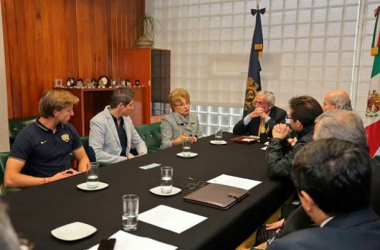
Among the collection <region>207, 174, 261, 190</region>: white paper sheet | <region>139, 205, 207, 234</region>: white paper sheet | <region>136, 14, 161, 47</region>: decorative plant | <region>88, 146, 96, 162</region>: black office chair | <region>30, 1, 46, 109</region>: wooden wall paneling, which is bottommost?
<region>88, 146, 96, 162</region>: black office chair

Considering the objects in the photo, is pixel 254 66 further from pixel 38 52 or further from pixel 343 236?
pixel 343 236

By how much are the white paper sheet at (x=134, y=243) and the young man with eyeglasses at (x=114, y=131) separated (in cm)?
167

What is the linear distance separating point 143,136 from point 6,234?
305cm

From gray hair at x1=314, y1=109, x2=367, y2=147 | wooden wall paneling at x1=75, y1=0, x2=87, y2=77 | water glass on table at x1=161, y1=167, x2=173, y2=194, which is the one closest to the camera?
gray hair at x1=314, y1=109, x2=367, y2=147

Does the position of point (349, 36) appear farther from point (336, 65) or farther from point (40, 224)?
point (40, 224)

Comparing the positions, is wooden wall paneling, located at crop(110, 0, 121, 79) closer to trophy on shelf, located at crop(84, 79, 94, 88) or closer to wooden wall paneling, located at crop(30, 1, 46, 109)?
trophy on shelf, located at crop(84, 79, 94, 88)

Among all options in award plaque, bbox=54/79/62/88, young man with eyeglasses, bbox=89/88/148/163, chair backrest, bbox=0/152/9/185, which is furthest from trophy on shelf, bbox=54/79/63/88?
chair backrest, bbox=0/152/9/185

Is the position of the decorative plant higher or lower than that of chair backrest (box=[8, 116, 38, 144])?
higher

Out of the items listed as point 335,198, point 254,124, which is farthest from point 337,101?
point 335,198

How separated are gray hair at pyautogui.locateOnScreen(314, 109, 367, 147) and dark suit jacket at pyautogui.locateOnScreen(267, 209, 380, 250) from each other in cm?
72

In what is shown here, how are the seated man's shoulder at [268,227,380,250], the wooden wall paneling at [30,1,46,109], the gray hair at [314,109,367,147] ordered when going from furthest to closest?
the wooden wall paneling at [30,1,46,109] → the gray hair at [314,109,367,147] → the seated man's shoulder at [268,227,380,250]

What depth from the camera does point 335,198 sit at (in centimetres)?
99

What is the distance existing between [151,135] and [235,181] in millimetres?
1878

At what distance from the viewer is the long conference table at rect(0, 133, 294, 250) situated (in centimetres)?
136
